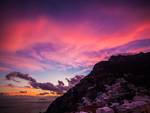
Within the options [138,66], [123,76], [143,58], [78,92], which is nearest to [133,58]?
[143,58]

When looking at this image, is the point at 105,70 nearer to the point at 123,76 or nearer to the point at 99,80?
the point at 99,80

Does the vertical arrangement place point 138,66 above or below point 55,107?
above

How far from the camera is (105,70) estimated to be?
95.5m

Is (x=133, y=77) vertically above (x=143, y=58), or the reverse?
(x=143, y=58)

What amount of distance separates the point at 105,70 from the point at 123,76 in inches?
724

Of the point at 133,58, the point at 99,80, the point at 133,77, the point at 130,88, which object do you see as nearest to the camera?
the point at 130,88

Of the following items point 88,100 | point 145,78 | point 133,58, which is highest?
point 133,58

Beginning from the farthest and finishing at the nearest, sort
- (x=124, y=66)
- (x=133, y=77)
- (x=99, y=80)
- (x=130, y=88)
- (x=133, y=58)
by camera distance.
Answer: (x=133, y=58) → (x=124, y=66) → (x=99, y=80) → (x=133, y=77) → (x=130, y=88)

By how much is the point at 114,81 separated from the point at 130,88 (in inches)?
440

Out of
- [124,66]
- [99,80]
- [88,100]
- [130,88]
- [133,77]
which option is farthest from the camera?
[124,66]

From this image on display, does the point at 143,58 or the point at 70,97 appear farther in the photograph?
the point at 143,58

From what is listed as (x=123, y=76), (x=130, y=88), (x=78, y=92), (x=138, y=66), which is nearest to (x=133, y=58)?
(x=138, y=66)

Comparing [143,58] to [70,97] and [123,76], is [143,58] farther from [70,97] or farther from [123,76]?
[70,97]

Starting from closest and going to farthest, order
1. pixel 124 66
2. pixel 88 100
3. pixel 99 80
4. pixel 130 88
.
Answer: pixel 130 88 → pixel 88 100 → pixel 99 80 → pixel 124 66
